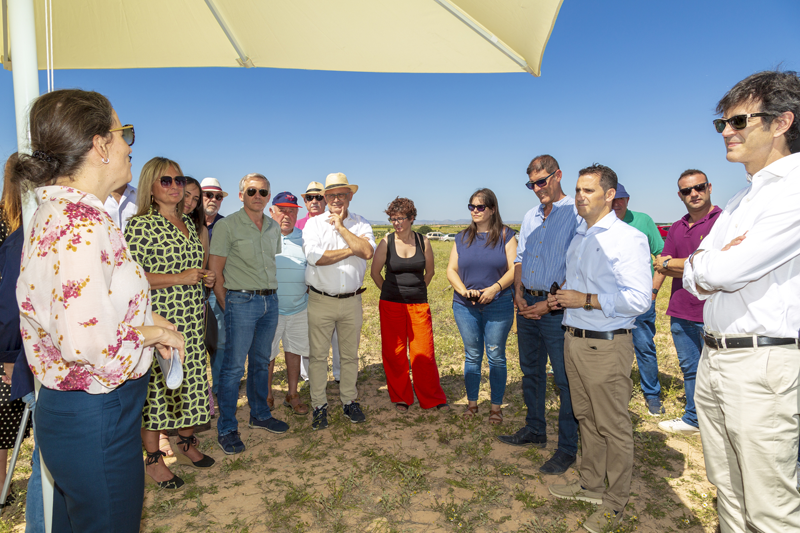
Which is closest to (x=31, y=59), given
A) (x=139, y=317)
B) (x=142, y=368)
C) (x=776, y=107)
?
(x=139, y=317)

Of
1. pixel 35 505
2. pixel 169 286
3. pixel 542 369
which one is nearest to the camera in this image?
pixel 35 505

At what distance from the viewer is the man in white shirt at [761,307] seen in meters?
1.79

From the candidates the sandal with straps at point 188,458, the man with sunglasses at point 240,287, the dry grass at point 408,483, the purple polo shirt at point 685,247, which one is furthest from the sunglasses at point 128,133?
the purple polo shirt at point 685,247

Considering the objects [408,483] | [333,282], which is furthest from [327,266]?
[408,483]

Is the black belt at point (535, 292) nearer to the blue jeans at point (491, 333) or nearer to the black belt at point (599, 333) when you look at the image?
the blue jeans at point (491, 333)

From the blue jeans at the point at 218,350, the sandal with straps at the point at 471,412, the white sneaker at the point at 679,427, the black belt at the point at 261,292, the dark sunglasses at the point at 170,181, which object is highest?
the dark sunglasses at the point at 170,181

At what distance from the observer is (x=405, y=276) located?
495cm

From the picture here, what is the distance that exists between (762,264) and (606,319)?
1.17 metres

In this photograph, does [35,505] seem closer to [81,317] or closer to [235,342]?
[81,317]

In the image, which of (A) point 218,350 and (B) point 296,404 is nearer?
(A) point 218,350

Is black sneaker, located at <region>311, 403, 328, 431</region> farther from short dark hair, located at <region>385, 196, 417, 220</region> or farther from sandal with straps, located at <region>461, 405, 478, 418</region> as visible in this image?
short dark hair, located at <region>385, 196, 417, 220</region>

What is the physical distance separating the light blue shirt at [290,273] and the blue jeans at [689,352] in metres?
4.07

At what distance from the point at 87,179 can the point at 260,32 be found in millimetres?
1984

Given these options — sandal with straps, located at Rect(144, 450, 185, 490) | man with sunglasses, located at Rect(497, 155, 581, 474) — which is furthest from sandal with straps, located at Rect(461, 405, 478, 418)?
sandal with straps, located at Rect(144, 450, 185, 490)
